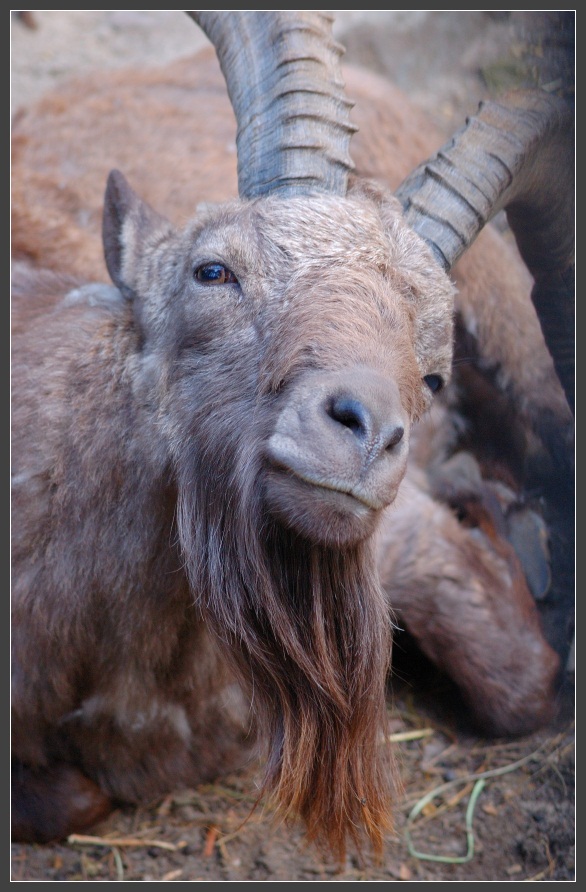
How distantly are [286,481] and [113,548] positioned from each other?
1.05 m

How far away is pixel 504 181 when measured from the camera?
3471 mm

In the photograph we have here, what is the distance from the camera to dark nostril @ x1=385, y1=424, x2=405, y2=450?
2381 millimetres

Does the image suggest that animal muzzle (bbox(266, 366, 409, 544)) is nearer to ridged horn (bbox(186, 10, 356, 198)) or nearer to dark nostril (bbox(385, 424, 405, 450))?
dark nostril (bbox(385, 424, 405, 450))

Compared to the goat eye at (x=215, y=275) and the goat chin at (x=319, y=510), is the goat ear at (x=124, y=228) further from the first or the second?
the goat chin at (x=319, y=510)

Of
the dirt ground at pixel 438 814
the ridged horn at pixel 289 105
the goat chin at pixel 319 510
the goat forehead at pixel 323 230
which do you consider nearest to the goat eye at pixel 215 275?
the goat forehead at pixel 323 230

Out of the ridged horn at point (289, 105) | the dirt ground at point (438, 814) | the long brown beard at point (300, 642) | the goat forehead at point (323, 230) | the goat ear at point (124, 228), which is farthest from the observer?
the dirt ground at point (438, 814)

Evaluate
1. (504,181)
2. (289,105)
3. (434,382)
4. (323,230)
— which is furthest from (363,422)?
(504,181)

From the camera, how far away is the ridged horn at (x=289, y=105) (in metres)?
3.20

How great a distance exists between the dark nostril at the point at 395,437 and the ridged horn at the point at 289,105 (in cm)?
112

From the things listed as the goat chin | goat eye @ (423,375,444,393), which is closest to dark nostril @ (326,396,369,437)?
the goat chin

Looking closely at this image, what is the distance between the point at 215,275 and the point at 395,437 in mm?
946

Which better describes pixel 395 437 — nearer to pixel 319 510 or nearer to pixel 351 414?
pixel 351 414

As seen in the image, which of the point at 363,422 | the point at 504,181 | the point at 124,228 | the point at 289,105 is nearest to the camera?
the point at 363,422

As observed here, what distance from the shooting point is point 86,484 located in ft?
10.7
